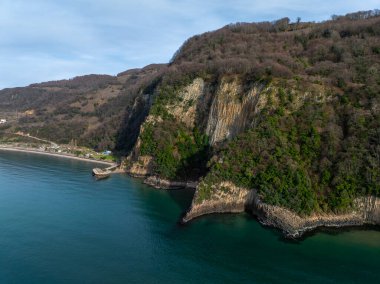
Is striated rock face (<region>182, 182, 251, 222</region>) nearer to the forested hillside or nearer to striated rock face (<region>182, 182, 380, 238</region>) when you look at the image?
striated rock face (<region>182, 182, 380, 238</region>)

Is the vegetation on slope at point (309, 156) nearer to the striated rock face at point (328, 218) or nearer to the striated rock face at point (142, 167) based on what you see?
the striated rock face at point (328, 218)

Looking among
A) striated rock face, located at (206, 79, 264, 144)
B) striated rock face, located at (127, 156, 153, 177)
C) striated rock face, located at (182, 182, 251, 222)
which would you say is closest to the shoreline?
striated rock face, located at (127, 156, 153, 177)

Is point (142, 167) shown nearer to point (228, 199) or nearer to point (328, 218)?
point (228, 199)

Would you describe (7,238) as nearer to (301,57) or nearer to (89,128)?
(301,57)

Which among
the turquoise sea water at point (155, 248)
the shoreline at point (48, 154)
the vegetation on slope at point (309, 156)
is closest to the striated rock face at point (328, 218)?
the vegetation on slope at point (309, 156)

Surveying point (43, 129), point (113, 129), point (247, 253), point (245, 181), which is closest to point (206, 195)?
point (245, 181)

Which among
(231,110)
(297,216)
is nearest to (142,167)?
(231,110)
